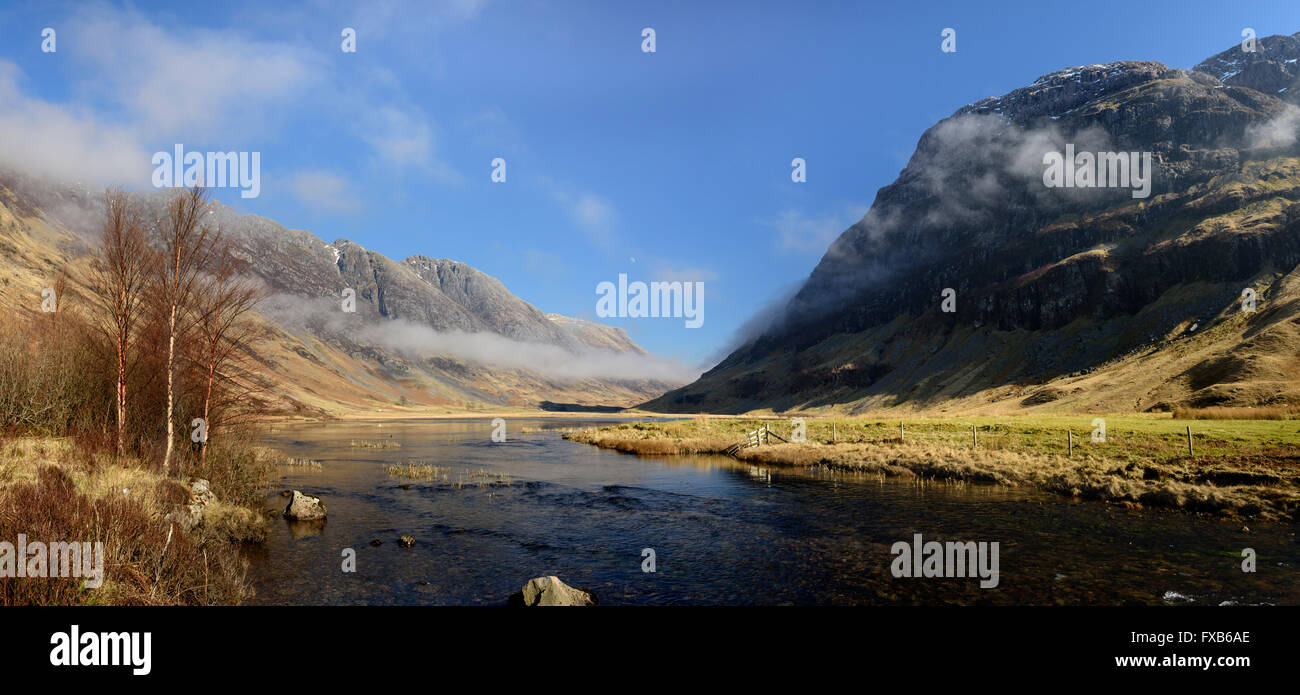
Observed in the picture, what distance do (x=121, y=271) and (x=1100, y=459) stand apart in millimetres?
50869

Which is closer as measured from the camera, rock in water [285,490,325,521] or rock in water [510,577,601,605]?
rock in water [510,577,601,605]

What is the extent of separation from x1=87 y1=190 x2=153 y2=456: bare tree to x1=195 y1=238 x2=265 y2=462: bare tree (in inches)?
90.0

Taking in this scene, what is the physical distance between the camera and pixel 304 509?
2556 cm

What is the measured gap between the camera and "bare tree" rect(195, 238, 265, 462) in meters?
24.0

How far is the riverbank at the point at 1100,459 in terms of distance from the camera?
24.5 metres

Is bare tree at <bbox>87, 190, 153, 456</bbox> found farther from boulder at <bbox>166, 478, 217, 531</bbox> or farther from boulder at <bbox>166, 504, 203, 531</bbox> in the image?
boulder at <bbox>166, 504, 203, 531</bbox>

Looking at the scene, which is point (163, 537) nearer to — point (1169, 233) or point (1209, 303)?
point (1209, 303)

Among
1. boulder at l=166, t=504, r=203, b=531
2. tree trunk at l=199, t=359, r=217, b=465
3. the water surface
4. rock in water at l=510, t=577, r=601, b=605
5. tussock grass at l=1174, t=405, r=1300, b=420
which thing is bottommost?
the water surface

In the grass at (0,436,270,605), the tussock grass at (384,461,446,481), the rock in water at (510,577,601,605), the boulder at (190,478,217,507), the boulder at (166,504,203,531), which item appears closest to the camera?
the grass at (0,436,270,605)

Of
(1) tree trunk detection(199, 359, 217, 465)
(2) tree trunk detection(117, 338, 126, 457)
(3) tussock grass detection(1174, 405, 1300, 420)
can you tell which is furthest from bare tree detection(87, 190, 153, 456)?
(3) tussock grass detection(1174, 405, 1300, 420)

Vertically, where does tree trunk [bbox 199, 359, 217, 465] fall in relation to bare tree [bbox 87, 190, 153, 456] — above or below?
below

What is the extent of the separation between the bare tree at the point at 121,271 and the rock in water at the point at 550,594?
60.1 feet

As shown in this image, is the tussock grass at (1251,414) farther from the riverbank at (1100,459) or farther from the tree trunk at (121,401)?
the tree trunk at (121,401)

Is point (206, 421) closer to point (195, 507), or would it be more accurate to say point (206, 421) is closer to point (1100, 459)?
point (195, 507)
